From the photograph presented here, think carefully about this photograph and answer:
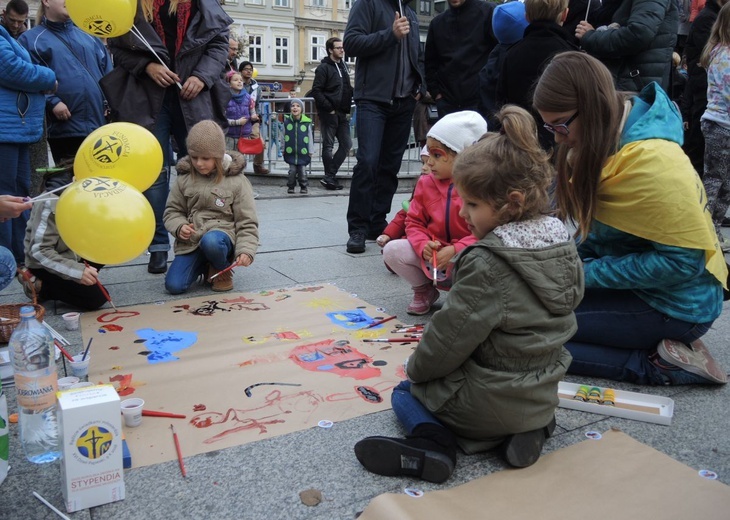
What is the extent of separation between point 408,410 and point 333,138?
738 centimetres

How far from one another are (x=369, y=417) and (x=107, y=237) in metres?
1.11

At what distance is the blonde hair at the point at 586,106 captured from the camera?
2.21 m

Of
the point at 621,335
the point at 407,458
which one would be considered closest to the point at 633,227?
the point at 621,335

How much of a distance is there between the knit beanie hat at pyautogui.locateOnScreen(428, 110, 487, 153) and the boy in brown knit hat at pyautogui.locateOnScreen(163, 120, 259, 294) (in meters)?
1.25

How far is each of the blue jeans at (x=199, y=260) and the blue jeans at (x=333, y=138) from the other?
5.36 metres

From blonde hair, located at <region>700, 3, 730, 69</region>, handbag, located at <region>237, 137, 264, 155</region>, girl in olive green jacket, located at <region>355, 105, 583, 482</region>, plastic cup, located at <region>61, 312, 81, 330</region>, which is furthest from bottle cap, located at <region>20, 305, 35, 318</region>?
handbag, located at <region>237, 137, 264, 155</region>

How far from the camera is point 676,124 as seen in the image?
235cm

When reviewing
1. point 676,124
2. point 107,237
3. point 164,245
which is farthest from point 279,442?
point 164,245

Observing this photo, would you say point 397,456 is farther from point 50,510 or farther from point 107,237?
point 107,237

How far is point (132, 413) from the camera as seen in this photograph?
2061 millimetres

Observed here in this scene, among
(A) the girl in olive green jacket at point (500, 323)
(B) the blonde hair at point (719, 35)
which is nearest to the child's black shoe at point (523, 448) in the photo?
(A) the girl in olive green jacket at point (500, 323)

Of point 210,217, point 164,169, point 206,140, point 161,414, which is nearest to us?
point 161,414

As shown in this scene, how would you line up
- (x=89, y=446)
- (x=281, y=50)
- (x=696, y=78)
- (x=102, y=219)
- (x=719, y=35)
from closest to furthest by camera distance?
(x=89, y=446) → (x=102, y=219) → (x=719, y=35) → (x=696, y=78) → (x=281, y=50)

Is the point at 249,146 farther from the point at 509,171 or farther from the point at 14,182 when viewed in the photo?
the point at 509,171
